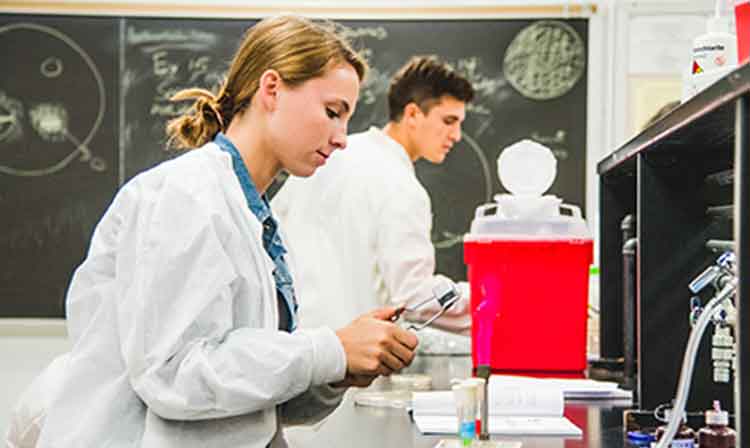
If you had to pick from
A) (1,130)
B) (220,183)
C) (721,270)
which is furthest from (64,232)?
(721,270)

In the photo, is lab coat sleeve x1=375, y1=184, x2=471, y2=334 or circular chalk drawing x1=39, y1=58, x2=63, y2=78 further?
circular chalk drawing x1=39, y1=58, x2=63, y2=78

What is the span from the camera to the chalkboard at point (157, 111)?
14.0 ft

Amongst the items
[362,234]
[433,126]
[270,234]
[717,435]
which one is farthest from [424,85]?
[717,435]

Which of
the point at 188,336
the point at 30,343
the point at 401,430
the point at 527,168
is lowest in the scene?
the point at 30,343

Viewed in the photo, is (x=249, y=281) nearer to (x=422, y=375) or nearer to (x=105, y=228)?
(x=105, y=228)

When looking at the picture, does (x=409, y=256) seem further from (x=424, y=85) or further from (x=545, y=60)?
(x=545, y=60)

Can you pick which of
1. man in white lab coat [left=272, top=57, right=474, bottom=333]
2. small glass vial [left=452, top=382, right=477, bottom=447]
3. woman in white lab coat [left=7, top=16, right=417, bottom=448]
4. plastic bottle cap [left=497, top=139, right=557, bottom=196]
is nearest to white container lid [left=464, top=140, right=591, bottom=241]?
plastic bottle cap [left=497, top=139, right=557, bottom=196]

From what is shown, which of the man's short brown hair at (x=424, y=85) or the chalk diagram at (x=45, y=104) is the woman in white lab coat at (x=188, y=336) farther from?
the chalk diagram at (x=45, y=104)

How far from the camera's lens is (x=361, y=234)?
9.83 ft

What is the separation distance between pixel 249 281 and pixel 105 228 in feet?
0.74

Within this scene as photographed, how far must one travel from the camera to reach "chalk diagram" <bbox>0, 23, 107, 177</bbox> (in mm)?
4305

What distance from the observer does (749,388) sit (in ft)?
3.02

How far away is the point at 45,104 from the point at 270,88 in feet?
9.91

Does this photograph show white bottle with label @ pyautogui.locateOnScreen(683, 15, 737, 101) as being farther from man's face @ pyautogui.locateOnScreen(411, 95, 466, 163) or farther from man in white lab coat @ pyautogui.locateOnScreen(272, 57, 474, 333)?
man's face @ pyautogui.locateOnScreen(411, 95, 466, 163)
